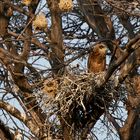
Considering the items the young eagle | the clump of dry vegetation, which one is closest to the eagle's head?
the young eagle

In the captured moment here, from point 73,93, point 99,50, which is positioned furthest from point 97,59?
point 73,93

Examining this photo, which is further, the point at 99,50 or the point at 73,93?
the point at 99,50

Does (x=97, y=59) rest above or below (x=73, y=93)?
above

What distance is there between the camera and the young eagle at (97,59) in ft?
19.2

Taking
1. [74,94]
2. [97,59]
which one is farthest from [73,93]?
[97,59]

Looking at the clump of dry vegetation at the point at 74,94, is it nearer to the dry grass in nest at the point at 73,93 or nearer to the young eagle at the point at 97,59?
the dry grass in nest at the point at 73,93

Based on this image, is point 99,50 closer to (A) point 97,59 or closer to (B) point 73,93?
(A) point 97,59

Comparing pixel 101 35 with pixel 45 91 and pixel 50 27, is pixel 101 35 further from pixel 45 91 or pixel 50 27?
pixel 45 91

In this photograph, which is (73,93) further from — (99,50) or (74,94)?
(99,50)

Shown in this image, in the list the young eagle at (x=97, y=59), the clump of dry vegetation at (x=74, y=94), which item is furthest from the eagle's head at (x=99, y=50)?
the clump of dry vegetation at (x=74, y=94)

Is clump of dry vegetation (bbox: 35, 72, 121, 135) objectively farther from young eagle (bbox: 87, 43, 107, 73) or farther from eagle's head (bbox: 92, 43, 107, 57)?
eagle's head (bbox: 92, 43, 107, 57)

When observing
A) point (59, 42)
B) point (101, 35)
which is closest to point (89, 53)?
point (59, 42)

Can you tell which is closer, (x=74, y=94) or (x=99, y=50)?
(x=74, y=94)

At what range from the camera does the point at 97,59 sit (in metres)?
5.91
